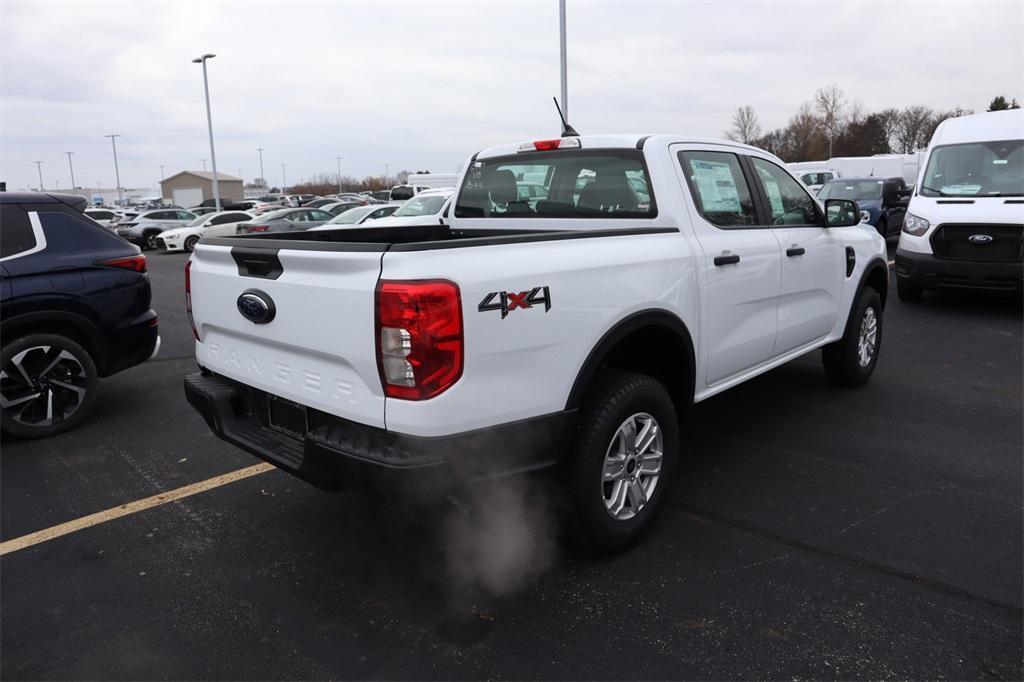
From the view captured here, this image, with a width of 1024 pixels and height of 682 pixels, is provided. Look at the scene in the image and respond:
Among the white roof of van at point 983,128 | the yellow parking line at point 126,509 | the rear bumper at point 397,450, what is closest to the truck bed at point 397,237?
the rear bumper at point 397,450

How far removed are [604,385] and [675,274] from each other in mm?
683

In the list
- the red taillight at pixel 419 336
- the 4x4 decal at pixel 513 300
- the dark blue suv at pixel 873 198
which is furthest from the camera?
the dark blue suv at pixel 873 198

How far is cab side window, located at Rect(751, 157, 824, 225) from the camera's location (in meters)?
4.49

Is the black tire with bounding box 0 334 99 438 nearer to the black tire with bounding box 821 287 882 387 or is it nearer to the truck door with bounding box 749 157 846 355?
the truck door with bounding box 749 157 846 355

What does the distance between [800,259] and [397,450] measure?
3.10 m

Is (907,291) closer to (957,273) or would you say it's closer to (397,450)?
(957,273)

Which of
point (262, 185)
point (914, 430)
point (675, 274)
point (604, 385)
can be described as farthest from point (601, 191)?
point (262, 185)

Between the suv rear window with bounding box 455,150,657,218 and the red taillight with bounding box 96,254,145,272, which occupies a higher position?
the suv rear window with bounding box 455,150,657,218

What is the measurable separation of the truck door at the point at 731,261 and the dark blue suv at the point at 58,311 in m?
4.17

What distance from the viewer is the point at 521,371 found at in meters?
2.71

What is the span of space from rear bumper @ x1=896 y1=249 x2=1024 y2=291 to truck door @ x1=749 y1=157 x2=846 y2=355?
445 centimetres

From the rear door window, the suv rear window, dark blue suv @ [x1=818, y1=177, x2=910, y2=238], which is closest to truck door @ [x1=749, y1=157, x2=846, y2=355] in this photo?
the suv rear window

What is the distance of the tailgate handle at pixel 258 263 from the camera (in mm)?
2930

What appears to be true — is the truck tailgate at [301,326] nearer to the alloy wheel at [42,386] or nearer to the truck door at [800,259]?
the alloy wheel at [42,386]
